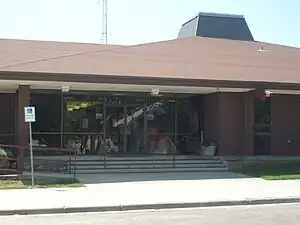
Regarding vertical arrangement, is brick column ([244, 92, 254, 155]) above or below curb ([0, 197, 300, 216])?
above

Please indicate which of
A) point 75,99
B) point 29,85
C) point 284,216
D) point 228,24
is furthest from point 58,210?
point 228,24

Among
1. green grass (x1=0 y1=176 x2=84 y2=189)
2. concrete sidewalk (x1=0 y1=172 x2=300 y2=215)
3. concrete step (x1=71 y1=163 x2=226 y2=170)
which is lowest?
concrete sidewalk (x1=0 y1=172 x2=300 y2=215)

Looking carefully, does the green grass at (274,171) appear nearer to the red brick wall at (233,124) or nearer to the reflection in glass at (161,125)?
the red brick wall at (233,124)

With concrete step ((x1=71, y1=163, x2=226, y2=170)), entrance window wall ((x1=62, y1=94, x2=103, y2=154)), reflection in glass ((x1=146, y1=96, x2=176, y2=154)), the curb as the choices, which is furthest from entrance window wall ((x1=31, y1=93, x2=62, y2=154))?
the curb

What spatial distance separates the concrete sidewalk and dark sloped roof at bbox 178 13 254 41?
15.8 metres

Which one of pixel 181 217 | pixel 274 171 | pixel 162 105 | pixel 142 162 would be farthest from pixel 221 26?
pixel 181 217

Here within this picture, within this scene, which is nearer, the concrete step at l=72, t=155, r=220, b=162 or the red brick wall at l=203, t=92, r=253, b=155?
the concrete step at l=72, t=155, r=220, b=162

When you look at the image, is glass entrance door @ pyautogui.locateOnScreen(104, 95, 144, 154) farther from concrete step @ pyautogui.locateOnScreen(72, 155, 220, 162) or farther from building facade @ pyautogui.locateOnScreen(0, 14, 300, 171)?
concrete step @ pyautogui.locateOnScreen(72, 155, 220, 162)

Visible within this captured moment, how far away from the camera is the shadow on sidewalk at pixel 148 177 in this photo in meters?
17.0

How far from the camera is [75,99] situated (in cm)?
2269

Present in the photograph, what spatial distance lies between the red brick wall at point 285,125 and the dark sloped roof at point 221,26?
9.35m

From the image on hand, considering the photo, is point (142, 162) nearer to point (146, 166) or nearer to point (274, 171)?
point (146, 166)

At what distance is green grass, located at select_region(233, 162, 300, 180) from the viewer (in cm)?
1803

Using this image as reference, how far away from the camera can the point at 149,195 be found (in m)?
13.9
